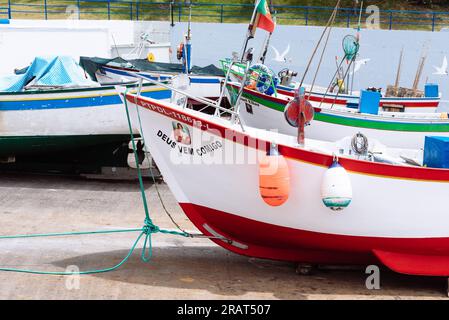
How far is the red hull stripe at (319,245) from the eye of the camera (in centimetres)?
707

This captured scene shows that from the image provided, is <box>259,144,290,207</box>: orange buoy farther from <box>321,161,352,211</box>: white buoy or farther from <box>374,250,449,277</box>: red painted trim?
<box>374,250,449,277</box>: red painted trim

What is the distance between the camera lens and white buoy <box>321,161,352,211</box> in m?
6.59

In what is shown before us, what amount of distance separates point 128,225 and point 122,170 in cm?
388

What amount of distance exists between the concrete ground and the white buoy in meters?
0.89

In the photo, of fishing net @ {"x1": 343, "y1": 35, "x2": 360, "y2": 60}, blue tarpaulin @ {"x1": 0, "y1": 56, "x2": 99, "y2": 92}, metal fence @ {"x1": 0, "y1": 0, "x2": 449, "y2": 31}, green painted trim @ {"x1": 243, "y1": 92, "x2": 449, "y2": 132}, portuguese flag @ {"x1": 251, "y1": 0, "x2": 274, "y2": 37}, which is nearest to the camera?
portuguese flag @ {"x1": 251, "y1": 0, "x2": 274, "y2": 37}

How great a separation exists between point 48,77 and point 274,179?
6501mm

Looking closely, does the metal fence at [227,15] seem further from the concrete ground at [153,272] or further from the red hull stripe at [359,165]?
the red hull stripe at [359,165]

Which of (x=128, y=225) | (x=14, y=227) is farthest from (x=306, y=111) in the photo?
(x=14, y=227)

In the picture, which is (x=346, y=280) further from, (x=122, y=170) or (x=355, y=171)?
(x=122, y=170)

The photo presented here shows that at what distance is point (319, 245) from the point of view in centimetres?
716

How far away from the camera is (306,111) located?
7105mm

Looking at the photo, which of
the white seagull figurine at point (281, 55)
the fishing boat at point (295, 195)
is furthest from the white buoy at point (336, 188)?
the white seagull figurine at point (281, 55)

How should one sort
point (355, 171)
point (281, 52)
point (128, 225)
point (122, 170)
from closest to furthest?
point (355, 171) < point (128, 225) < point (122, 170) < point (281, 52)

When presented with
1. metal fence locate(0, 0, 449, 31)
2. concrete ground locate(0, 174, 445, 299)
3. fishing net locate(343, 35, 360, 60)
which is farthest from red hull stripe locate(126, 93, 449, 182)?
metal fence locate(0, 0, 449, 31)
